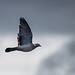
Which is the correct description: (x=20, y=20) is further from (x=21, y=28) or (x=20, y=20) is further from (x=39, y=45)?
(x=39, y=45)

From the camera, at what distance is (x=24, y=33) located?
34844 millimetres

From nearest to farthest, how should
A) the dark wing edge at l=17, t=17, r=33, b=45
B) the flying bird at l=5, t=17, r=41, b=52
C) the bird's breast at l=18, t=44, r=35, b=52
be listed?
1. the bird's breast at l=18, t=44, r=35, b=52
2. the flying bird at l=5, t=17, r=41, b=52
3. the dark wing edge at l=17, t=17, r=33, b=45

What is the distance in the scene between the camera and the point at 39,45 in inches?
1384

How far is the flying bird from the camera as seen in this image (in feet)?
108

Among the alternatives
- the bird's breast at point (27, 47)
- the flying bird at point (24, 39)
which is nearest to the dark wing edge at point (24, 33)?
the flying bird at point (24, 39)

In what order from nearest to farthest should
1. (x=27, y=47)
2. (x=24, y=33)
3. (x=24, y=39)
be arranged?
(x=27, y=47), (x=24, y=33), (x=24, y=39)

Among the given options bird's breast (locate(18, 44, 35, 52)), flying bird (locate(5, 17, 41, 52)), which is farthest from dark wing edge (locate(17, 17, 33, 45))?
bird's breast (locate(18, 44, 35, 52))

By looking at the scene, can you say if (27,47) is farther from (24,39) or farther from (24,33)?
(24,39)

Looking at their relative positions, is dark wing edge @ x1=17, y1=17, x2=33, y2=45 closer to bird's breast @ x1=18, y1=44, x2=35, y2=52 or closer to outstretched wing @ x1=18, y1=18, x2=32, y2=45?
outstretched wing @ x1=18, y1=18, x2=32, y2=45

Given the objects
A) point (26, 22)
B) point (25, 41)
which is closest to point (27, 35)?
point (25, 41)

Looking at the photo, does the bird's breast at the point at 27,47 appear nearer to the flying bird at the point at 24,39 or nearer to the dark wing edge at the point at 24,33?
the flying bird at the point at 24,39

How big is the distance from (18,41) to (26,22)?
4.11 metres

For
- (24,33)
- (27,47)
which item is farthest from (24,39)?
(27,47)

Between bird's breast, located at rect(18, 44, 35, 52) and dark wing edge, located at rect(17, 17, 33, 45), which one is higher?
dark wing edge, located at rect(17, 17, 33, 45)
